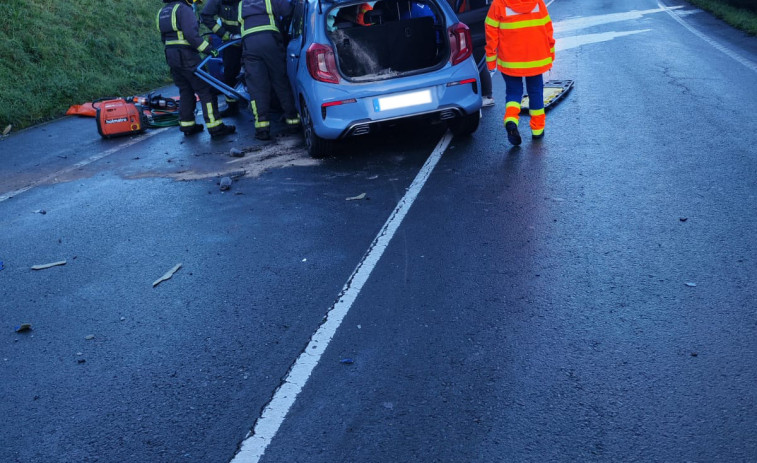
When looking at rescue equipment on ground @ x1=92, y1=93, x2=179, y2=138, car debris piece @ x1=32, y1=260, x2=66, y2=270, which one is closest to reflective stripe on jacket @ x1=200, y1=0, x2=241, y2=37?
rescue equipment on ground @ x1=92, y1=93, x2=179, y2=138

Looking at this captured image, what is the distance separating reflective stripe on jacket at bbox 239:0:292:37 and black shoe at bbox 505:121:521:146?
11.0ft

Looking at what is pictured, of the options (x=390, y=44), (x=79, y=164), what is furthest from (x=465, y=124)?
(x=79, y=164)

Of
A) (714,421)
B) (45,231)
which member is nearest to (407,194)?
(45,231)

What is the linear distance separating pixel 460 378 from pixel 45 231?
4.74 metres

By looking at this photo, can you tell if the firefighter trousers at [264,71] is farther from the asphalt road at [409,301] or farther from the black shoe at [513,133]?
the black shoe at [513,133]

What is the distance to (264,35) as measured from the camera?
9.16 metres

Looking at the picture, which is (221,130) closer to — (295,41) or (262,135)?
(262,135)

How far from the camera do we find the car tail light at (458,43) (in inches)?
301

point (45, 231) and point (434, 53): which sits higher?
point (434, 53)

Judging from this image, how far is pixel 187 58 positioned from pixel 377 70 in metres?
3.53

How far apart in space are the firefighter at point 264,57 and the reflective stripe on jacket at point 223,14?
1.07 metres

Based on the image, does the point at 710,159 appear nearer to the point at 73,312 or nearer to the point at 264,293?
the point at 264,293

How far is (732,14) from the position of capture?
18453 mm

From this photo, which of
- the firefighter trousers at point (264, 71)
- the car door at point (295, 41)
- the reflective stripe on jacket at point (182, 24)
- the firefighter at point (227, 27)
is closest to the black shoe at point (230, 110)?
the firefighter at point (227, 27)
